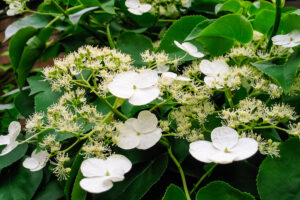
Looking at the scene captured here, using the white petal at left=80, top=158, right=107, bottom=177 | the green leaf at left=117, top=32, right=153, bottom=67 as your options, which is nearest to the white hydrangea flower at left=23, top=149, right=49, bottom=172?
the white petal at left=80, top=158, right=107, bottom=177

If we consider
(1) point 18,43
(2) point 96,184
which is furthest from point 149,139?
(1) point 18,43

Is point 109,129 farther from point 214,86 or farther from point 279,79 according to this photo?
point 279,79

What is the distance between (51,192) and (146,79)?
1.22ft

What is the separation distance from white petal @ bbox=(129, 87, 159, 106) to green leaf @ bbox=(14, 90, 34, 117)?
0.47m

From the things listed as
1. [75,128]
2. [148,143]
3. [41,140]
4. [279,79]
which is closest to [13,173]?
[41,140]

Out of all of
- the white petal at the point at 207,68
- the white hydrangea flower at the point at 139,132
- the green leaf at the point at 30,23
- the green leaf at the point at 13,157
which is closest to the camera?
the white hydrangea flower at the point at 139,132

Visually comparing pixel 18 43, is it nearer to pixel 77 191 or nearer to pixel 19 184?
pixel 19 184

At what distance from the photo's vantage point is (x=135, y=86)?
1.85ft

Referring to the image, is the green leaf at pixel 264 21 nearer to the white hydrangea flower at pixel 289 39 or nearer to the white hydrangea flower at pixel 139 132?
the white hydrangea flower at pixel 289 39

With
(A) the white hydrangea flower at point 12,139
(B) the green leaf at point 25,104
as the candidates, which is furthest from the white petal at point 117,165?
(B) the green leaf at point 25,104

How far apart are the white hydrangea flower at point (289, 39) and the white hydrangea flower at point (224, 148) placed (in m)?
0.25

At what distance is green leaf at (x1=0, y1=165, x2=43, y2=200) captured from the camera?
0.74 m

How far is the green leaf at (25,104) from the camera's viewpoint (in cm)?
91

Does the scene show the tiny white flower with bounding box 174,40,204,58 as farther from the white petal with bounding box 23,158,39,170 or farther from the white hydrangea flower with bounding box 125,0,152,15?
the white petal with bounding box 23,158,39,170
